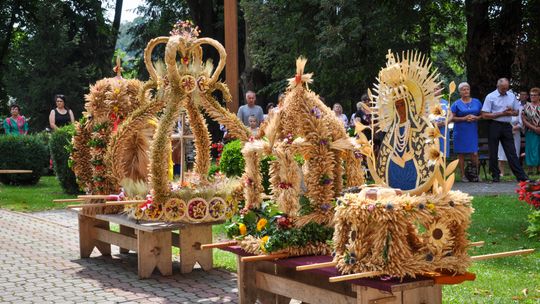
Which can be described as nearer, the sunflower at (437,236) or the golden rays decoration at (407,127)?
the sunflower at (437,236)

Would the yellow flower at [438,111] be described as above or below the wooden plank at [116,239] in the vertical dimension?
above

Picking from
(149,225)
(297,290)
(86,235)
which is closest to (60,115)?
(86,235)

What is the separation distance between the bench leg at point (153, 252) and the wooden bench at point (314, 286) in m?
Answer: 1.98

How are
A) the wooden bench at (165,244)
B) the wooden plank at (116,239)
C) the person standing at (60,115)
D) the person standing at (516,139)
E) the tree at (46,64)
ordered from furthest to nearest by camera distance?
the tree at (46,64) < the person standing at (60,115) < the person standing at (516,139) < the wooden plank at (116,239) < the wooden bench at (165,244)

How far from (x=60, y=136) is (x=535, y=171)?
1050 centimetres

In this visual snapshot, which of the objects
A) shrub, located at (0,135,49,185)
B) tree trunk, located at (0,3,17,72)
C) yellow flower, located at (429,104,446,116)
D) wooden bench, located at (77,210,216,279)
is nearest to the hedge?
wooden bench, located at (77,210,216,279)

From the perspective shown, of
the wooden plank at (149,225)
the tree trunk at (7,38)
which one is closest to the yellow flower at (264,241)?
the wooden plank at (149,225)

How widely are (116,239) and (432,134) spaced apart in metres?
5.14

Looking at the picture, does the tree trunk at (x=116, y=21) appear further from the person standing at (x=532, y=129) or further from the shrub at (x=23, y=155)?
the person standing at (x=532, y=129)

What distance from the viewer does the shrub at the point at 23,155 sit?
751 inches

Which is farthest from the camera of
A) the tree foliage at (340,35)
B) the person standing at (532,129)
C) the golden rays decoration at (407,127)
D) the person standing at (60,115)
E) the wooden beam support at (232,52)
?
the tree foliage at (340,35)

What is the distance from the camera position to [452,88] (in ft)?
16.8

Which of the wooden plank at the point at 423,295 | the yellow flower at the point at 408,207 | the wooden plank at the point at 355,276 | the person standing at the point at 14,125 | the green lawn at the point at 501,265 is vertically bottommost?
the green lawn at the point at 501,265

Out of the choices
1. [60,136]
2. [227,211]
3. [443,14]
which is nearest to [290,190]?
[227,211]
